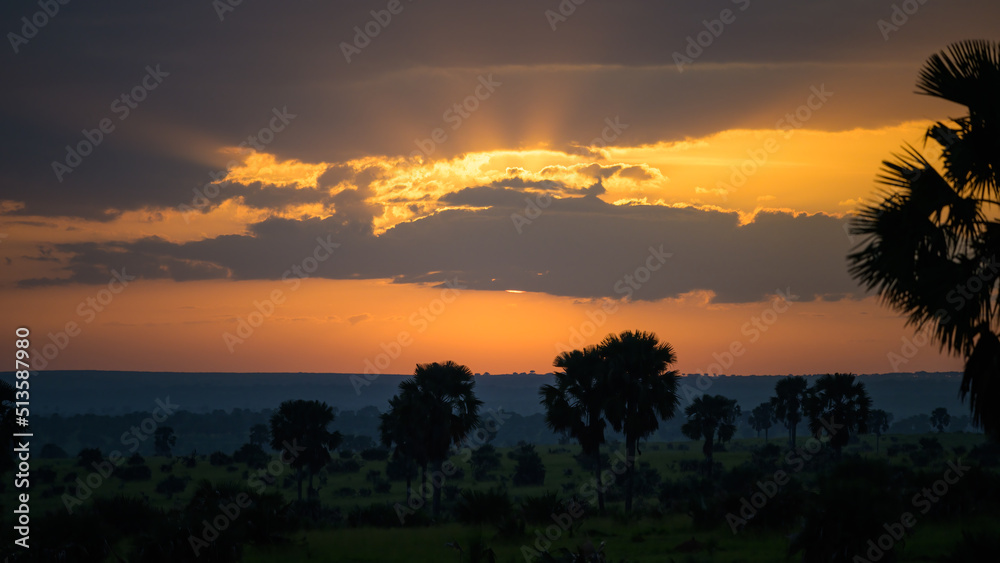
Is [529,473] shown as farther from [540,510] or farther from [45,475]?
[45,475]

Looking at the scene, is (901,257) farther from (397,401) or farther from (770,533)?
(397,401)

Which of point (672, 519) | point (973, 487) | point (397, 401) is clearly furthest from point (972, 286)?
point (397, 401)

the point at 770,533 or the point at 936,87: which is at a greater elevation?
the point at 936,87

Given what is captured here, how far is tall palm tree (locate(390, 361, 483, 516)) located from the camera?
153 ft

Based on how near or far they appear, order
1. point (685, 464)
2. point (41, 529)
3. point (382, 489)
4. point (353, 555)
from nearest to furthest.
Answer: point (41, 529)
point (353, 555)
point (382, 489)
point (685, 464)

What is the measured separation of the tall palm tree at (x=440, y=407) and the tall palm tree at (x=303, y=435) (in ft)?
38.0

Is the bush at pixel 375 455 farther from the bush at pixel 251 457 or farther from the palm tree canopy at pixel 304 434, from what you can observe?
the palm tree canopy at pixel 304 434

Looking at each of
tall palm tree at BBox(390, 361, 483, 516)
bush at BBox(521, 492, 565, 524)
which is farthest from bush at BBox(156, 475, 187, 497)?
bush at BBox(521, 492, 565, 524)

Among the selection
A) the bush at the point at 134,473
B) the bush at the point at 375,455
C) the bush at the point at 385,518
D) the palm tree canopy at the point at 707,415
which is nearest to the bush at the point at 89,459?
the bush at the point at 134,473

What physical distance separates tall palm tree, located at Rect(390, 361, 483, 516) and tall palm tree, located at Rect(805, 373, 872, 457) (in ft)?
103

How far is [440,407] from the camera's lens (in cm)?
4688

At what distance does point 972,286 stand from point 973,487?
22.7 m

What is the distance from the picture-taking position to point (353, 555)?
89.2 feet

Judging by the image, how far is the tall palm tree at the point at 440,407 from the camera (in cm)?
4650
